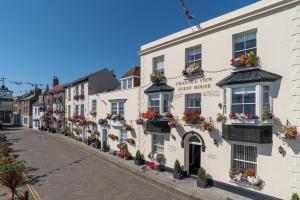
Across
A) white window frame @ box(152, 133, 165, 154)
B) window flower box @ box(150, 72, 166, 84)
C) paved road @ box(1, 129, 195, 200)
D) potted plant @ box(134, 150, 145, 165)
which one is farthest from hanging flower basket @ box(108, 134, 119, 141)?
window flower box @ box(150, 72, 166, 84)

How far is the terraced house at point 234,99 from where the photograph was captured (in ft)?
37.8

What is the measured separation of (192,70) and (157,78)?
3767 mm

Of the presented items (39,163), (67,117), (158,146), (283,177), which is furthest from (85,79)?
(283,177)

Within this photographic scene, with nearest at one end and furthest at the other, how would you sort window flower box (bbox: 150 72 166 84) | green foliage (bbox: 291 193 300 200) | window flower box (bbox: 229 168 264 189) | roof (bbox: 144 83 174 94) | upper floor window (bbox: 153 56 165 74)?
green foliage (bbox: 291 193 300 200) → window flower box (bbox: 229 168 264 189) → roof (bbox: 144 83 174 94) → window flower box (bbox: 150 72 166 84) → upper floor window (bbox: 153 56 165 74)

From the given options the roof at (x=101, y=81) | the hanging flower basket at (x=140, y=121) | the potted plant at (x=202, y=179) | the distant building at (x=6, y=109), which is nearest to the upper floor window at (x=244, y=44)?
the potted plant at (x=202, y=179)

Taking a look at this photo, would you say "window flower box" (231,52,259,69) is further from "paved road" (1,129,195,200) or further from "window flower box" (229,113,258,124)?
"paved road" (1,129,195,200)

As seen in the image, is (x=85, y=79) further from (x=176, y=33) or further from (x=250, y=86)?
(x=250, y=86)

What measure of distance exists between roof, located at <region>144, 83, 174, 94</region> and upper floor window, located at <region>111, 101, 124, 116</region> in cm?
556

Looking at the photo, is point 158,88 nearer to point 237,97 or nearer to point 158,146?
point 158,146

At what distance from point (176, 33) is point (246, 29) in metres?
5.92

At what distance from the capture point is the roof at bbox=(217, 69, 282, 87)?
11836mm

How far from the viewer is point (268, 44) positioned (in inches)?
485

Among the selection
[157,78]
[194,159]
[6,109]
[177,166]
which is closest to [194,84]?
[157,78]

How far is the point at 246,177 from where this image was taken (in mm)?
12789
